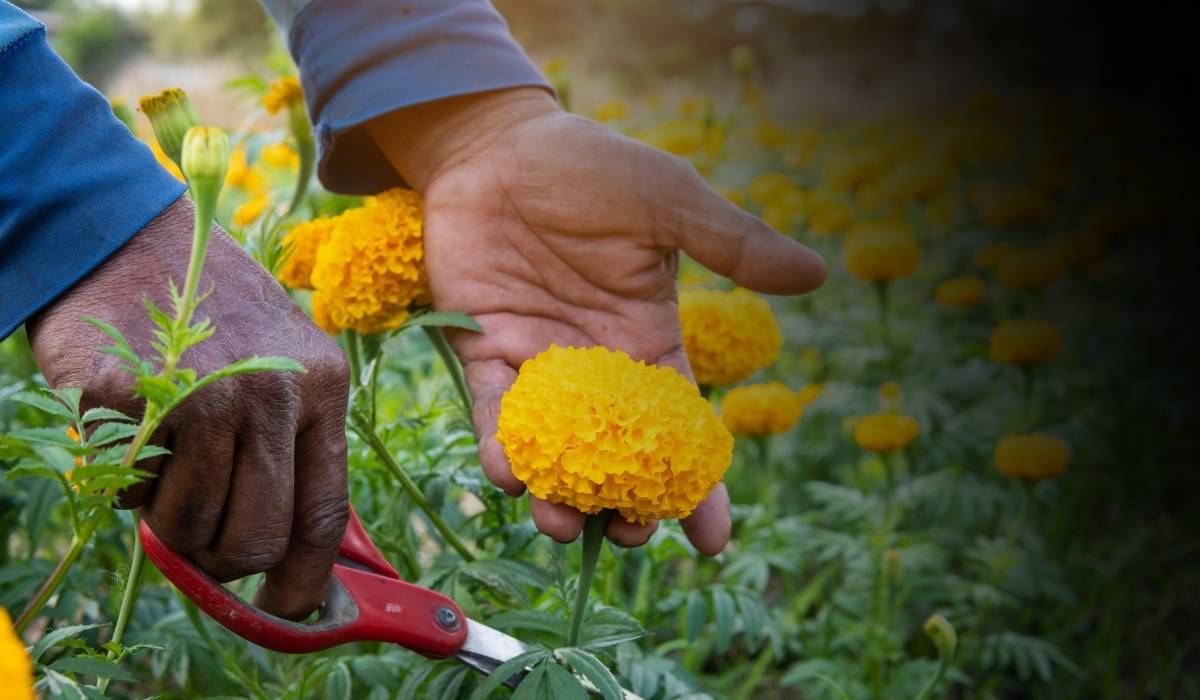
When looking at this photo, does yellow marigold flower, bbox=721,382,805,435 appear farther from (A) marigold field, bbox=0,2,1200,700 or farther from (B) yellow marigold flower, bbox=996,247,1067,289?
(B) yellow marigold flower, bbox=996,247,1067,289

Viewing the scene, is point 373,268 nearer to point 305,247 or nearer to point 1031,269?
point 305,247

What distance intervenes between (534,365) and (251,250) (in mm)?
557

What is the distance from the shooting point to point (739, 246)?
1.38 meters

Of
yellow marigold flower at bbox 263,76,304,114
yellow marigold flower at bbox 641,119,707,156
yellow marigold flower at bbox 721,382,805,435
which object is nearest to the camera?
yellow marigold flower at bbox 263,76,304,114

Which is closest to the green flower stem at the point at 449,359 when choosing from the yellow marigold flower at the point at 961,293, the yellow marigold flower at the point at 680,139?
the yellow marigold flower at the point at 961,293

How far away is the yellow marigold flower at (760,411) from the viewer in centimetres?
188

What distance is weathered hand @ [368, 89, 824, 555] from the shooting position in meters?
1.39

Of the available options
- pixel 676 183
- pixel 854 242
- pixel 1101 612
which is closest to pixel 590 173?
→ pixel 676 183

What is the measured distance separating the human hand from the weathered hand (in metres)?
0.31

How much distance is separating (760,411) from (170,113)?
116cm

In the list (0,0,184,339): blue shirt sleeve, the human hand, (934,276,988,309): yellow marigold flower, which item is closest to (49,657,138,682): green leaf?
the human hand

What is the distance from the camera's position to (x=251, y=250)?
1.47 metres

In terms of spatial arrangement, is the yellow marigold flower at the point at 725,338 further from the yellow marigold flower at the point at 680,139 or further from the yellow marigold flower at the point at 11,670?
the yellow marigold flower at the point at 680,139

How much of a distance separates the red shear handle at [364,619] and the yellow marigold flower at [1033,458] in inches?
47.0
